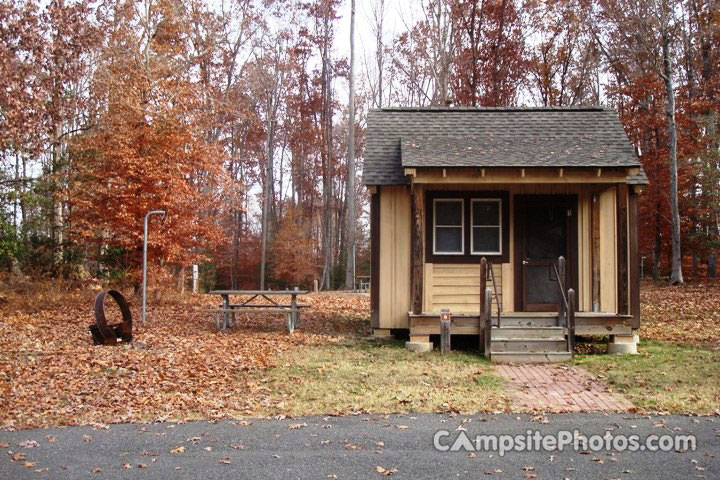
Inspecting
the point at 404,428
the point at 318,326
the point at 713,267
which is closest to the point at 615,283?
the point at 318,326

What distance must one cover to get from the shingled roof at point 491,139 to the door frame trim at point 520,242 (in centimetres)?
94

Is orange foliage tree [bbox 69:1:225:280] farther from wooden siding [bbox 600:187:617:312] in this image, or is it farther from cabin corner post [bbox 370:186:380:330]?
wooden siding [bbox 600:187:617:312]

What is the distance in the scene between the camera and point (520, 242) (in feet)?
39.2

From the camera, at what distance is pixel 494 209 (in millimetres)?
12062

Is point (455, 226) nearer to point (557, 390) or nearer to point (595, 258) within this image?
point (595, 258)

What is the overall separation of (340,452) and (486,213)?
7.42 metres

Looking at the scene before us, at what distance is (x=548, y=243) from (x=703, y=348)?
3099 mm

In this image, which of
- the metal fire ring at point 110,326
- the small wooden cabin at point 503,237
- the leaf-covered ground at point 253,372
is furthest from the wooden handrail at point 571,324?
the metal fire ring at point 110,326

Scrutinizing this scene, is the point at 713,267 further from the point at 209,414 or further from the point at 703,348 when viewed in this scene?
the point at 209,414

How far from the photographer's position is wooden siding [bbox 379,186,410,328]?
1195cm

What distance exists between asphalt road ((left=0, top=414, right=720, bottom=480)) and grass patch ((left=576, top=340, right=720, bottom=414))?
0.68 metres

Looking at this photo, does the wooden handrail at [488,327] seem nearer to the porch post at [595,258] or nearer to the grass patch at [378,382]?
the grass patch at [378,382]

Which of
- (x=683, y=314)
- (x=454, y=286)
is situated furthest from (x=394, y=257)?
(x=683, y=314)

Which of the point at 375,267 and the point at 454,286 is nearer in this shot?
the point at 454,286
